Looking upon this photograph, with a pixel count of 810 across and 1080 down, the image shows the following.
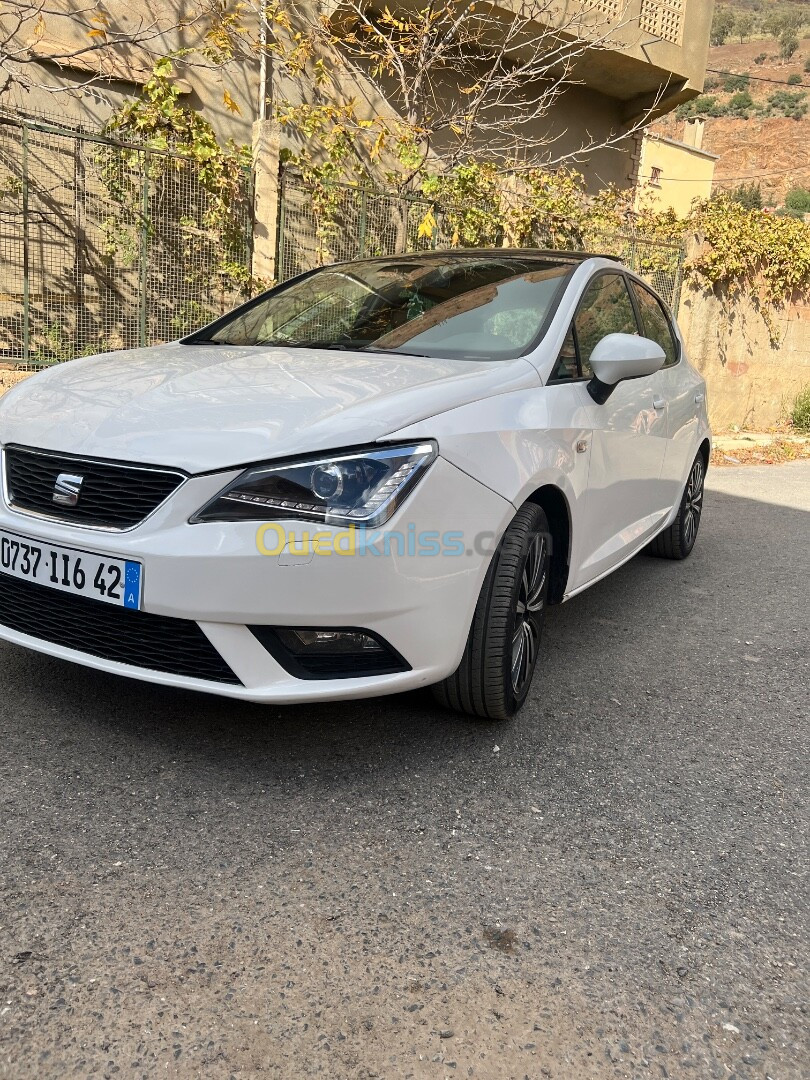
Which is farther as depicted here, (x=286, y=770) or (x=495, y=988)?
(x=286, y=770)

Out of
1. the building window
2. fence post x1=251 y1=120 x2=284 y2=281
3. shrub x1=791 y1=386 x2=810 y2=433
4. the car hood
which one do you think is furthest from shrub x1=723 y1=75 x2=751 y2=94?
the car hood

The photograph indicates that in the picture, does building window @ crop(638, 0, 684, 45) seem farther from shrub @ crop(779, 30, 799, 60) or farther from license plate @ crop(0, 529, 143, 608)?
shrub @ crop(779, 30, 799, 60)

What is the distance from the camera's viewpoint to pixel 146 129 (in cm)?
786

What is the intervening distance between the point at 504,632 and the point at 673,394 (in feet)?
7.32

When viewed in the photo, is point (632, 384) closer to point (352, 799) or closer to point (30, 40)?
point (352, 799)

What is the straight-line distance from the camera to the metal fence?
23.4 ft

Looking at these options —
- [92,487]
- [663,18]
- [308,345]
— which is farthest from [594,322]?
[663,18]

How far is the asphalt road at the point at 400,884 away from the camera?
162 cm

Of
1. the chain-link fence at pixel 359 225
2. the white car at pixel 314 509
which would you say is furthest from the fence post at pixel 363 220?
the white car at pixel 314 509

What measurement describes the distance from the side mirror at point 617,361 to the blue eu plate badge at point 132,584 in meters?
1.76

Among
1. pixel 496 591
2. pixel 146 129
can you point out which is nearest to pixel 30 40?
pixel 146 129

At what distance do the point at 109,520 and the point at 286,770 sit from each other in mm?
853

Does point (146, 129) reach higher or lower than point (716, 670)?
higher

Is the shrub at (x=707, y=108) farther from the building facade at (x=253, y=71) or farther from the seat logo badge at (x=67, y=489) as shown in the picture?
the seat logo badge at (x=67, y=489)
